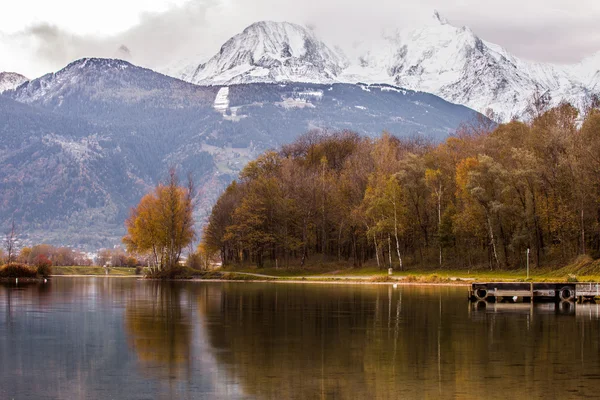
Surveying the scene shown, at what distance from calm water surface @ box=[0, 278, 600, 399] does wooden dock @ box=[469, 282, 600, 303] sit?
6.45 m

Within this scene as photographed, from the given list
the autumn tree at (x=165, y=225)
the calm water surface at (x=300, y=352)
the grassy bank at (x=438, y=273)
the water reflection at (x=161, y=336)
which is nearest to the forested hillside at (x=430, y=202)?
the grassy bank at (x=438, y=273)

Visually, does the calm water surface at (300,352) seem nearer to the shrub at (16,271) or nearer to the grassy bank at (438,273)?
the grassy bank at (438,273)

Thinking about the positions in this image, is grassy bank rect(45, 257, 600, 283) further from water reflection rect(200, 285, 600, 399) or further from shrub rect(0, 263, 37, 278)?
water reflection rect(200, 285, 600, 399)

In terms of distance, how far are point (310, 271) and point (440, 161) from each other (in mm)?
22361

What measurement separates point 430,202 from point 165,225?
39.1 m

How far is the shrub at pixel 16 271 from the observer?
118000 mm

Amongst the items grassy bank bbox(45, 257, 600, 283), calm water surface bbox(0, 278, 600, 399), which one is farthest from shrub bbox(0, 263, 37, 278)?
calm water surface bbox(0, 278, 600, 399)

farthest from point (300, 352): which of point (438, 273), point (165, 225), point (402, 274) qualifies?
point (165, 225)

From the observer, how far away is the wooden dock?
220 feet

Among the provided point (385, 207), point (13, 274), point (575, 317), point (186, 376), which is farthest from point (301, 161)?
point (186, 376)

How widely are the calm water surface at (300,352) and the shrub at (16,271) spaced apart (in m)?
60.3

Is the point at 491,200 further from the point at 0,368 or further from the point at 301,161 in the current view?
the point at 0,368

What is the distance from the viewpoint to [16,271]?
391 feet

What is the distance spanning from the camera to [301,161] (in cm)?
14300
